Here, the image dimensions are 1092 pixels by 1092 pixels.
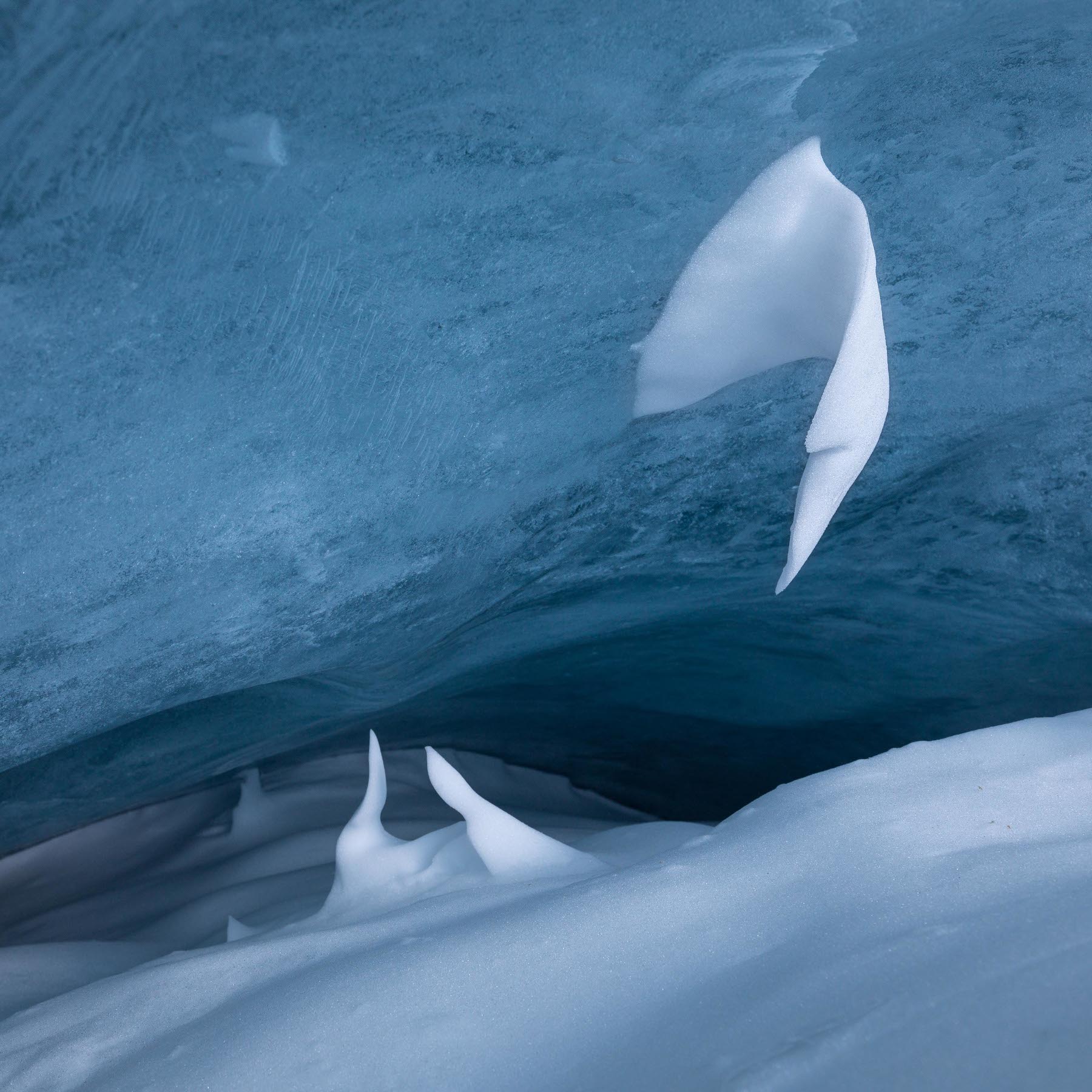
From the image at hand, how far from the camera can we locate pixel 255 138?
0.86m

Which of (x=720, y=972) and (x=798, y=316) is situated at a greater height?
(x=798, y=316)

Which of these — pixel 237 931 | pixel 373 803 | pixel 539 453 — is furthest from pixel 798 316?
pixel 237 931

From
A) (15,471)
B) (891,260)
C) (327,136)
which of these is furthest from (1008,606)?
(15,471)

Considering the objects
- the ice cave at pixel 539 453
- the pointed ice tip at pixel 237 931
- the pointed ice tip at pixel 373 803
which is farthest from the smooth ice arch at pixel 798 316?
the pointed ice tip at pixel 237 931

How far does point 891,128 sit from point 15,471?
974 millimetres

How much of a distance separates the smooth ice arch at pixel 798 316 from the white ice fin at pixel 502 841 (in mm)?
462

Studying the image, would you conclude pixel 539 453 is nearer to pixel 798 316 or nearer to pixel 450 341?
pixel 450 341

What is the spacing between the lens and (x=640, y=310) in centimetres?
110

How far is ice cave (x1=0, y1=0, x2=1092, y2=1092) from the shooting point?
2.65 ft

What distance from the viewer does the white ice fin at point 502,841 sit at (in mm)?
→ 1149

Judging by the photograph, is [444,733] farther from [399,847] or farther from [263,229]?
[263,229]

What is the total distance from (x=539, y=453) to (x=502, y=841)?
49 centimetres

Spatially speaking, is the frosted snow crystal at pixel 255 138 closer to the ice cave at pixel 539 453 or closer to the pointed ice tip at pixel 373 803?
the ice cave at pixel 539 453

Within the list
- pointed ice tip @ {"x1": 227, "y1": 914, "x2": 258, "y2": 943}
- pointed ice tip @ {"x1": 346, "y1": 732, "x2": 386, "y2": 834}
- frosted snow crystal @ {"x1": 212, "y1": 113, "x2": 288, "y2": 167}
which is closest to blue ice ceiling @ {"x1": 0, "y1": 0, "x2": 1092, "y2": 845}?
frosted snow crystal @ {"x1": 212, "y1": 113, "x2": 288, "y2": 167}
